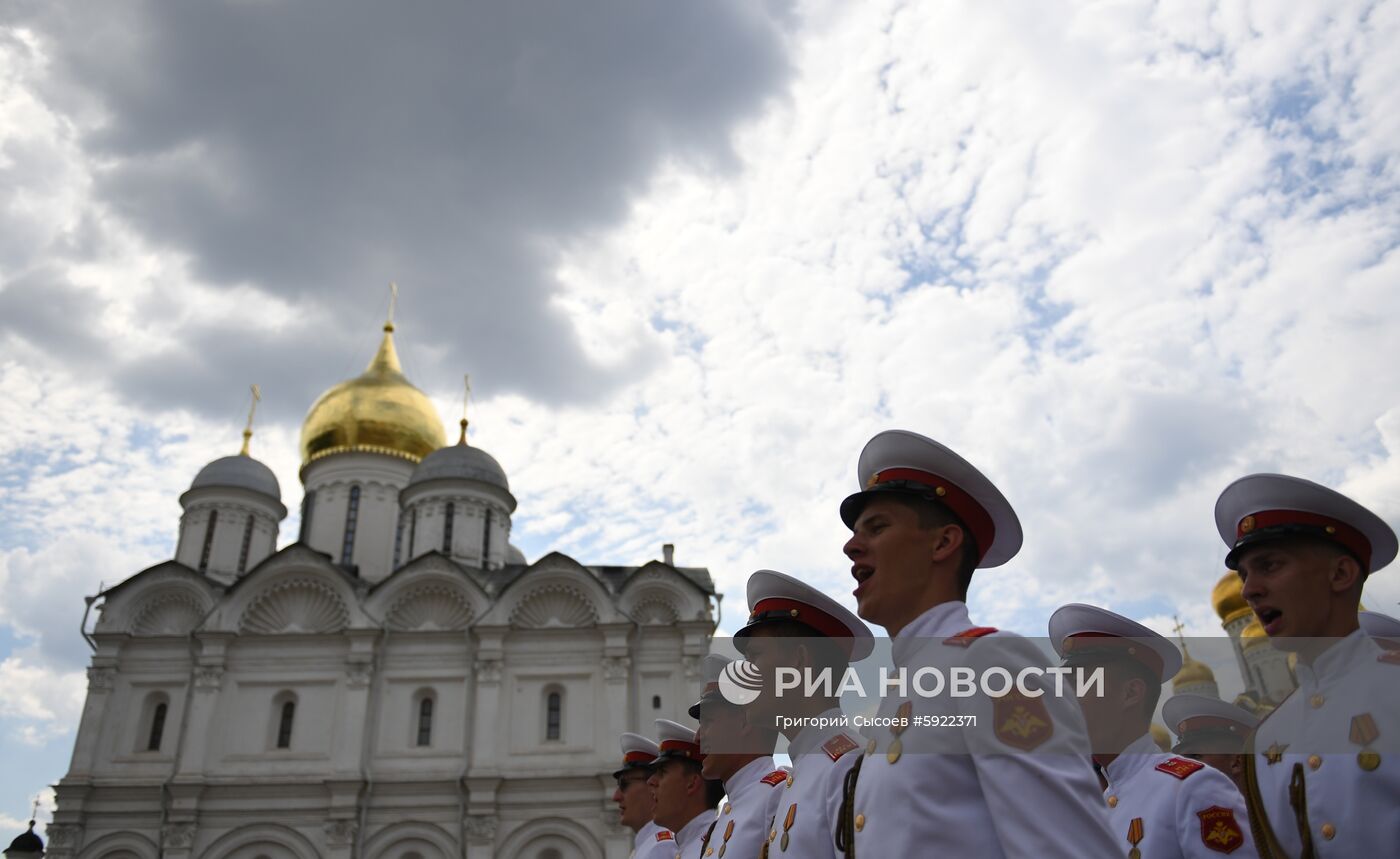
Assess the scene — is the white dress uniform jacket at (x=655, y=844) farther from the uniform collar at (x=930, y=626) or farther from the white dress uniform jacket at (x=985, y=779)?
the white dress uniform jacket at (x=985, y=779)

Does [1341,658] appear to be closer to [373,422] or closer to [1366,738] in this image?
[1366,738]

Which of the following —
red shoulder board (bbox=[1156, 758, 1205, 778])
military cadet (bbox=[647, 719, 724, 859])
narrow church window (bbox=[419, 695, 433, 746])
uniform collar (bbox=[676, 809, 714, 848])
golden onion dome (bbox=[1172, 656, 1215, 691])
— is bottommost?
red shoulder board (bbox=[1156, 758, 1205, 778])

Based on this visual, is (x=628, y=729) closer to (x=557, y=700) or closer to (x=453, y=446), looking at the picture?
(x=557, y=700)

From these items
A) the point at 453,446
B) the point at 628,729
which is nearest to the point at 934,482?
the point at 628,729

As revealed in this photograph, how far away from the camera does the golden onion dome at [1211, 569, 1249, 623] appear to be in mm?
26922

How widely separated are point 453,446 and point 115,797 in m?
11.5

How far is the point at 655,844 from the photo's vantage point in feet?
20.4

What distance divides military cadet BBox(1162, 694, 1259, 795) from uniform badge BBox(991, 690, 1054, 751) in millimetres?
3109

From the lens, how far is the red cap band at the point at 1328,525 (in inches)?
119

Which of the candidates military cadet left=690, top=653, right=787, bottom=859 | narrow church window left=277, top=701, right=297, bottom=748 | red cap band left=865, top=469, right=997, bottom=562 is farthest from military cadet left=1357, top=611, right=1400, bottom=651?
narrow church window left=277, top=701, right=297, bottom=748

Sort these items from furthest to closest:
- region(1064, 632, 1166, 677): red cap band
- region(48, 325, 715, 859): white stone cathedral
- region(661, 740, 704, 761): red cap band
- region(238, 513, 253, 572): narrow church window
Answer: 1. region(238, 513, 253, 572): narrow church window
2. region(48, 325, 715, 859): white stone cathedral
3. region(661, 740, 704, 761): red cap band
4. region(1064, 632, 1166, 677): red cap band

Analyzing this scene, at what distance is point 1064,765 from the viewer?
2.28m

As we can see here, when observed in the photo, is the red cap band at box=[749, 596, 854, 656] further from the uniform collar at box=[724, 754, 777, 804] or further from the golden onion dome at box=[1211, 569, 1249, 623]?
the golden onion dome at box=[1211, 569, 1249, 623]

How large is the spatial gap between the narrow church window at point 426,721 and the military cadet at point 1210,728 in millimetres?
19808
